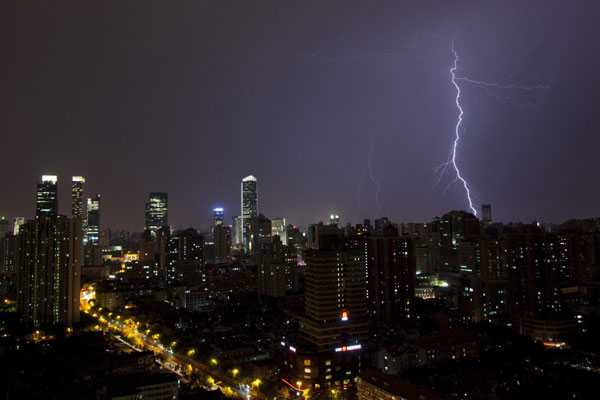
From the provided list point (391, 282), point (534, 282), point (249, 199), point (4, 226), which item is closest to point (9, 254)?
point (4, 226)

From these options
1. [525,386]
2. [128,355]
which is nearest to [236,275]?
[128,355]

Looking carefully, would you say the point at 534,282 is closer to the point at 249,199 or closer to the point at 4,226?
the point at 249,199

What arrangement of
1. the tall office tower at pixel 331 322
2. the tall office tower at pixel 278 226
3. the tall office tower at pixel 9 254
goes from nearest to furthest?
the tall office tower at pixel 331 322
the tall office tower at pixel 9 254
the tall office tower at pixel 278 226

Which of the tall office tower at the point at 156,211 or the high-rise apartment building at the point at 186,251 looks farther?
the tall office tower at the point at 156,211

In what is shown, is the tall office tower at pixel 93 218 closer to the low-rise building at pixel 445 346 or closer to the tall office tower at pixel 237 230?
the tall office tower at pixel 237 230

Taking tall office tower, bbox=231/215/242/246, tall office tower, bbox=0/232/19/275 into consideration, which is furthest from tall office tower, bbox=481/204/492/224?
tall office tower, bbox=0/232/19/275

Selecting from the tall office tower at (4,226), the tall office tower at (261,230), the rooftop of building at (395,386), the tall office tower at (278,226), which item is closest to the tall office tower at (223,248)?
the tall office tower at (261,230)
